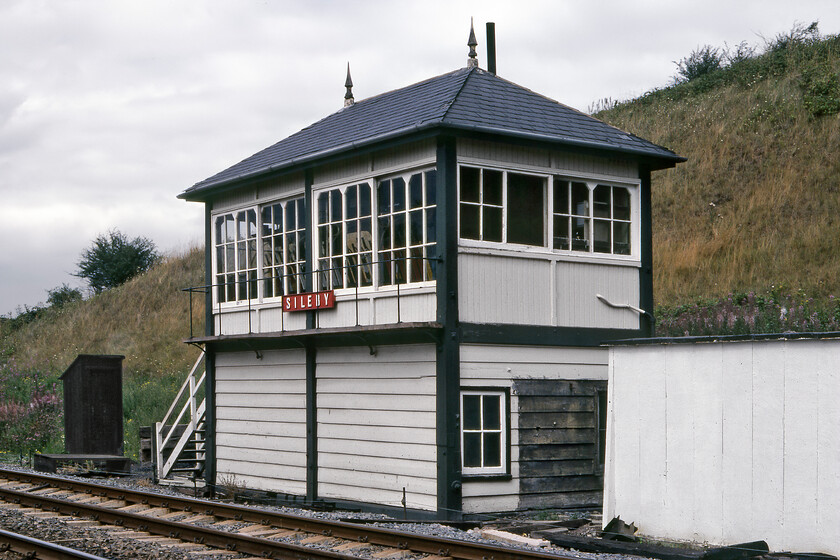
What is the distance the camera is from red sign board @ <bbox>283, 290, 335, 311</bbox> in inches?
560

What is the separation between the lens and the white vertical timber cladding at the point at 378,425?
12531 mm

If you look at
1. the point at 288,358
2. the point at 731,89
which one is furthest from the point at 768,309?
the point at 731,89

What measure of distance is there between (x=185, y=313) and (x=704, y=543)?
28.6 m

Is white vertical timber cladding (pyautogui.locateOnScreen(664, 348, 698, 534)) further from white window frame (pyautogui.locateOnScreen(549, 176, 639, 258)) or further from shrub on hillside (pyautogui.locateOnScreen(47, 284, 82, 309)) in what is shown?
shrub on hillside (pyautogui.locateOnScreen(47, 284, 82, 309))

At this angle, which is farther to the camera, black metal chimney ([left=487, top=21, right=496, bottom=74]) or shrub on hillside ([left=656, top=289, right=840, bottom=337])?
shrub on hillside ([left=656, top=289, right=840, bottom=337])

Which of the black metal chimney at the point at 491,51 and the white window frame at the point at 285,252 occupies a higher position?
the black metal chimney at the point at 491,51

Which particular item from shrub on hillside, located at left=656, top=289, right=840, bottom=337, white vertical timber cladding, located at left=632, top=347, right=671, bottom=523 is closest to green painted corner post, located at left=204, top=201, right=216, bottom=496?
shrub on hillside, located at left=656, top=289, right=840, bottom=337

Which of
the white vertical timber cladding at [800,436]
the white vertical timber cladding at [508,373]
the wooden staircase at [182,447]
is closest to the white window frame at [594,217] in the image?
the white vertical timber cladding at [508,373]

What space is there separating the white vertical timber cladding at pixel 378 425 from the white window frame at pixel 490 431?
365 mm

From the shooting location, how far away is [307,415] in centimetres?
1472

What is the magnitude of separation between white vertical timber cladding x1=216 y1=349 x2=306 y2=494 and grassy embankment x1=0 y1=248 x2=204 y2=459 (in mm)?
8599

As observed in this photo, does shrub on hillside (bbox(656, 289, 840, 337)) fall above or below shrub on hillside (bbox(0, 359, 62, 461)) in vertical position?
above

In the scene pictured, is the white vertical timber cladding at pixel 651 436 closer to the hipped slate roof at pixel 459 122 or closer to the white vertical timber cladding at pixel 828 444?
the white vertical timber cladding at pixel 828 444

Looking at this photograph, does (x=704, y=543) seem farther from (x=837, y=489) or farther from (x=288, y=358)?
(x=288, y=358)
